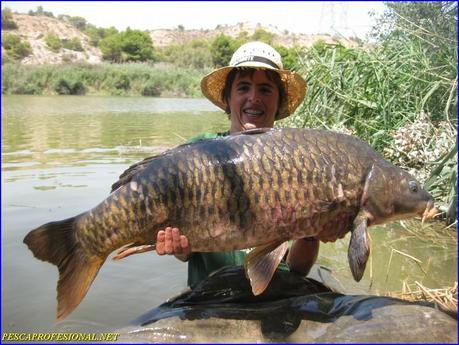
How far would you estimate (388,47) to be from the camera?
5047mm

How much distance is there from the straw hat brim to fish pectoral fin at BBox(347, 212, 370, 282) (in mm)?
1078

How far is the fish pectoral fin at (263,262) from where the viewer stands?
188cm

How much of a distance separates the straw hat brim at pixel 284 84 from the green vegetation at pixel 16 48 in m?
43.9

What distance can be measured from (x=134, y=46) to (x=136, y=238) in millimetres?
49978

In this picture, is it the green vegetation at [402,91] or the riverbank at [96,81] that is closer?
the green vegetation at [402,91]

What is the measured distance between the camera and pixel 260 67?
2.52 m

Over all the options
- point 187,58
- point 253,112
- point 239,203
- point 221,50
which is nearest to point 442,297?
point 239,203

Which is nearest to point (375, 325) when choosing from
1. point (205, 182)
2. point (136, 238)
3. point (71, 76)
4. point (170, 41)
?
point (205, 182)

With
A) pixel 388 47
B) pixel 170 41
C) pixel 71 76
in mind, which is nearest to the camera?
pixel 388 47

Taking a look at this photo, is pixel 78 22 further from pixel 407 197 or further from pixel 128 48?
pixel 407 197

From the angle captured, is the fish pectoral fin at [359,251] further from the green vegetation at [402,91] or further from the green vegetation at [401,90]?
the green vegetation at [402,91]

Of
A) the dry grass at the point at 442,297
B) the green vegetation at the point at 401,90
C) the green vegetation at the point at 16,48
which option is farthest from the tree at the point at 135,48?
the dry grass at the point at 442,297

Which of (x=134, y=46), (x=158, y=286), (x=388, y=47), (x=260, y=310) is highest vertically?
(x=134, y=46)

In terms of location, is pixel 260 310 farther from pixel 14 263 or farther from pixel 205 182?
pixel 14 263
